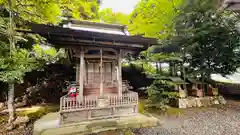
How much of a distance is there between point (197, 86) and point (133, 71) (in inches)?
241

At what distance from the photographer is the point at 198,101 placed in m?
7.59

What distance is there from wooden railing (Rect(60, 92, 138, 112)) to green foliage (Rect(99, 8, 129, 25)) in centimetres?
817

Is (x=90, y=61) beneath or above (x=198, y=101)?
above

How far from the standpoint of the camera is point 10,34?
4.46m

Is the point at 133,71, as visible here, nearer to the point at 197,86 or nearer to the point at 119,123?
the point at 197,86

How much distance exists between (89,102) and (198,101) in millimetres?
6788

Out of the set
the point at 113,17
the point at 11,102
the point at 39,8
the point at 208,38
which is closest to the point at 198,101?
the point at 208,38

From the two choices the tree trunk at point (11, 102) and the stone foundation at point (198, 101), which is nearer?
the tree trunk at point (11, 102)

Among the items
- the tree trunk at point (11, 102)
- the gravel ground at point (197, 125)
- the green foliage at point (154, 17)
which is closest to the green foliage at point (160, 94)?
the gravel ground at point (197, 125)

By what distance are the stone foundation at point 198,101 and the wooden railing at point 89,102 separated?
3.68 m

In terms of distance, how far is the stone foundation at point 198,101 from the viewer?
Answer: 7.31 m

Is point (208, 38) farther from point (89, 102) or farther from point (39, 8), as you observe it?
point (39, 8)

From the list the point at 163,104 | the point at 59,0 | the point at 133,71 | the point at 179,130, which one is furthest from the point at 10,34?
the point at 133,71

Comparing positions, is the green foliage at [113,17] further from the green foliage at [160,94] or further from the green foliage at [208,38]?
the green foliage at [160,94]
